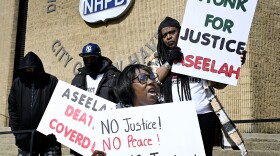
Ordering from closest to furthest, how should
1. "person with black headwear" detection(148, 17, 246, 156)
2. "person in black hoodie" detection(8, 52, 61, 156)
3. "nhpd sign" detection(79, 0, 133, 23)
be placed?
"person with black headwear" detection(148, 17, 246, 156) < "person in black hoodie" detection(8, 52, 61, 156) < "nhpd sign" detection(79, 0, 133, 23)

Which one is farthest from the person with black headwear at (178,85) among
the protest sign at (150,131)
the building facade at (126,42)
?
the building facade at (126,42)

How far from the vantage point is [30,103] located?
4.45m

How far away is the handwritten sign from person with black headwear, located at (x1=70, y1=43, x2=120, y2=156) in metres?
1.29

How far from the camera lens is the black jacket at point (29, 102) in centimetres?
445

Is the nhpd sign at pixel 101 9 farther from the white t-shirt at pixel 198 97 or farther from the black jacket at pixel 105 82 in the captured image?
the white t-shirt at pixel 198 97

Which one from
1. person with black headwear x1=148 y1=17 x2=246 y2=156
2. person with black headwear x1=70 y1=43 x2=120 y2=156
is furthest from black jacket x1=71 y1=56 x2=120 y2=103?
person with black headwear x1=148 y1=17 x2=246 y2=156

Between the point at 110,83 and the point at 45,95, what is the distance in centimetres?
71

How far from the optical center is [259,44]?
8.37 m

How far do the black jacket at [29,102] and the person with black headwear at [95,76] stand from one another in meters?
0.37

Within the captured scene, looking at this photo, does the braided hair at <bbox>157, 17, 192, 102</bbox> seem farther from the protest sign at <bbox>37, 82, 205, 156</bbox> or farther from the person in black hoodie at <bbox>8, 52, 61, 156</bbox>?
the person in black hoodie at <bbox>8, 52, 61, 156</bbox>

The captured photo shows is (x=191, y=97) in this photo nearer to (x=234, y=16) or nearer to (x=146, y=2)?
(x=234, y=16)

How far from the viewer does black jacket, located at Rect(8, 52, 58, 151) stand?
4.45 metres

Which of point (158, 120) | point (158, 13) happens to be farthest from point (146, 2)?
point (158, 120)

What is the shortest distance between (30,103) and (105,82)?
823 millimetres
